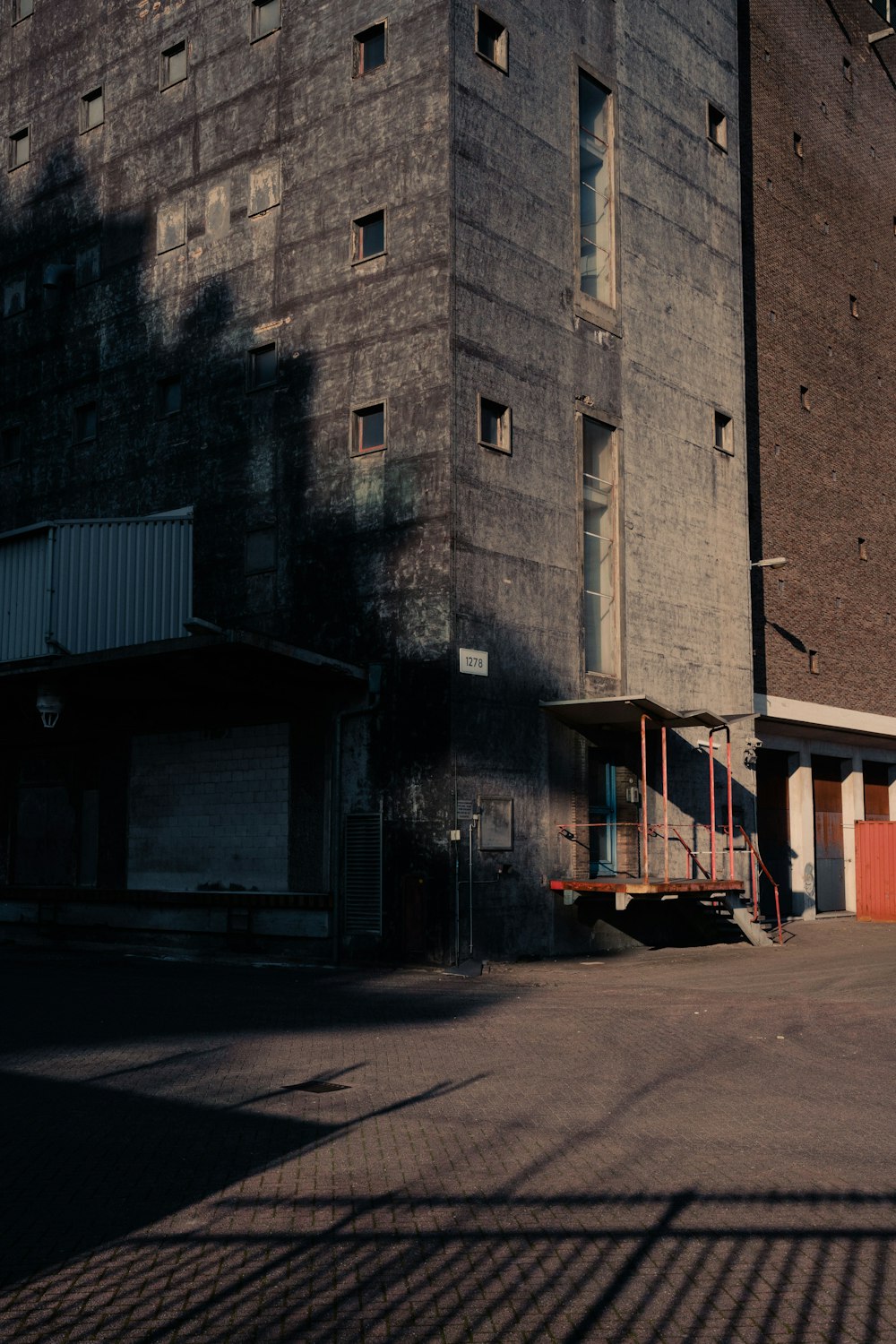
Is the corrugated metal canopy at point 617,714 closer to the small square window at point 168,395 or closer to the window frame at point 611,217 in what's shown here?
the window frame at point 611,217

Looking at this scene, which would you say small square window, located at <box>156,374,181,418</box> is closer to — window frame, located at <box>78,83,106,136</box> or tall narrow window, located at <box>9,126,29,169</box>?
window frame, located at <box>78,83,106,136</box>

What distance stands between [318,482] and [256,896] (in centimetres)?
788

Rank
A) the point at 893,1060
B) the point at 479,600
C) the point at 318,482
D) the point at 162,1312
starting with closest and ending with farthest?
Answer: the point at 162,1312 < the point at 893,1060 < the point at 479,600 < the point at 318,482

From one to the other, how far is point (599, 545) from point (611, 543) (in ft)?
1.04

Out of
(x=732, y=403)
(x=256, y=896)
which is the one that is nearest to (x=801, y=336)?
(x=732, y=403)

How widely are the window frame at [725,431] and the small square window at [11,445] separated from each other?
54.9ft

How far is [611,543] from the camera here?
26.5m

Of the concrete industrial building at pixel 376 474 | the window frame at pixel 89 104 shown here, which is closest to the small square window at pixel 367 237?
the concrete industrial building at pixel 376 474

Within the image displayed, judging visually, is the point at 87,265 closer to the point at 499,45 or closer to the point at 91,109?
the point at 91,109

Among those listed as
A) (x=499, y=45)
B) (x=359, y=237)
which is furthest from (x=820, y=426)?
(x=359, y=237)

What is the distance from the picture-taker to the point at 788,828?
35.6 m

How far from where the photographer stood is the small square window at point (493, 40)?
2466 cm

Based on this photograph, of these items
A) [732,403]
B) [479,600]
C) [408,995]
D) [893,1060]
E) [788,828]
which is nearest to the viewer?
[893,1060]

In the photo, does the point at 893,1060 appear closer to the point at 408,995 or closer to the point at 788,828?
the point at 408,995
